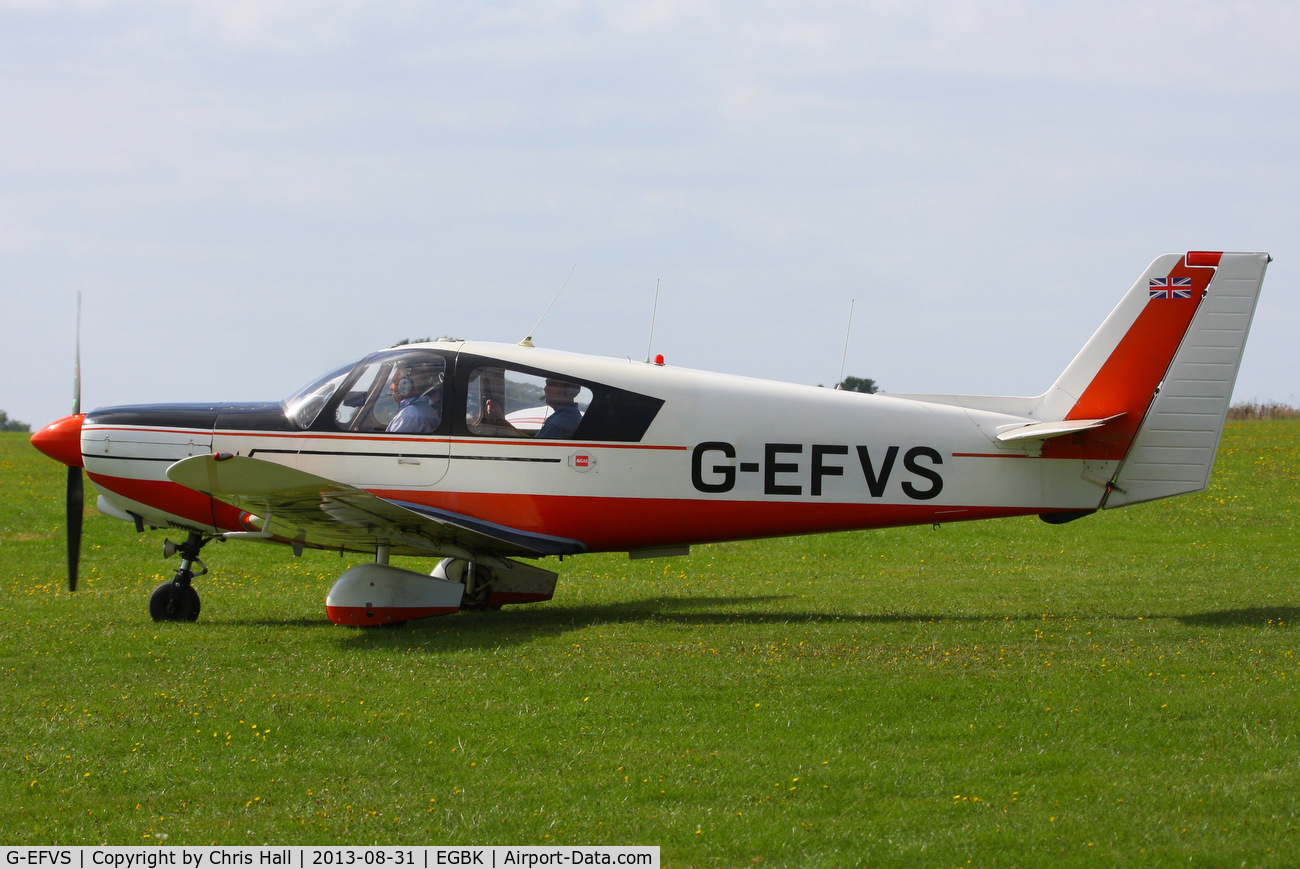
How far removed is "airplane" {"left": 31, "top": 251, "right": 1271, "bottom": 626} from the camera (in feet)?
30.1

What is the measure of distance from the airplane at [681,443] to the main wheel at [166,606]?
0.6 inches

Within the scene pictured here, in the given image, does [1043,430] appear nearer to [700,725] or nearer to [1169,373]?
[1169,373]

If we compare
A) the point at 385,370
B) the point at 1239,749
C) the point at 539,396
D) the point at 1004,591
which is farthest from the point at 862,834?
the point at 1004,591

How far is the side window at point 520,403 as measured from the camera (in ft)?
31.2

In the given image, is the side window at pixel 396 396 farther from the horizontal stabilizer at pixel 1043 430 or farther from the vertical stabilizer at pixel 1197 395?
the vertical stabilizer at pixel 1197 395

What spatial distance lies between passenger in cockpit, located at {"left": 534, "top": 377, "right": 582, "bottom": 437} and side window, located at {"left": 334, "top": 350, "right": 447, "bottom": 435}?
3.14ft

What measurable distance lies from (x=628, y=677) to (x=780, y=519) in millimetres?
2858

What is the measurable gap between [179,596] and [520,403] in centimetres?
363

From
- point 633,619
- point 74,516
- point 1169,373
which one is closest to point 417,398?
point 633,619

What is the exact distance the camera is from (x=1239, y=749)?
5363mm

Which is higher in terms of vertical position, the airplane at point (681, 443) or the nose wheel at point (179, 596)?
the airplane at point (681, 443)

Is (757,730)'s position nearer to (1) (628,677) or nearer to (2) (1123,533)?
(1) (628,677)

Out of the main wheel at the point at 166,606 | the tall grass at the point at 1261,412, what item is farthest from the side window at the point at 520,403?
the tall grass at the point at 1261,412

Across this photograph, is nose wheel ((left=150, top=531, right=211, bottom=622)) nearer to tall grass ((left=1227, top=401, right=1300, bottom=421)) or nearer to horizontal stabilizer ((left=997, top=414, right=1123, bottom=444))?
horizontal stabilizer ((left=997, top=414, right=1123, bottom=444))
